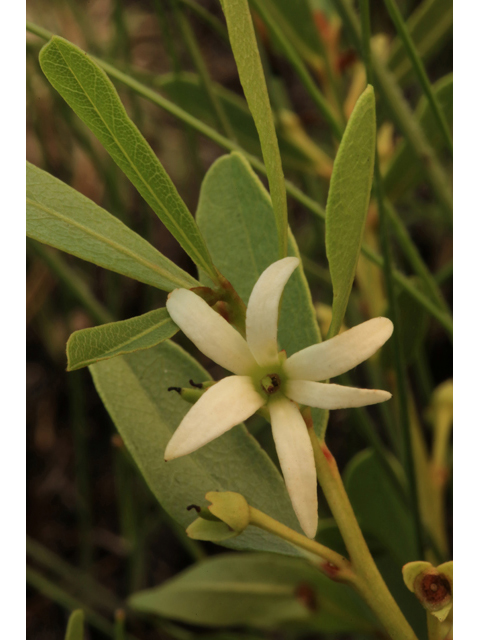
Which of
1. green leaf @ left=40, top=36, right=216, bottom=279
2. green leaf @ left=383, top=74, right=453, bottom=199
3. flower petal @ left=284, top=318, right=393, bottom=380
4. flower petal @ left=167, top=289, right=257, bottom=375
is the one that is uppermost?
green leaf @ left=383, top=74, right=453, bottom=199

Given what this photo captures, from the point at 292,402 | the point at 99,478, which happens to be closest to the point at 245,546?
the point at 292,402

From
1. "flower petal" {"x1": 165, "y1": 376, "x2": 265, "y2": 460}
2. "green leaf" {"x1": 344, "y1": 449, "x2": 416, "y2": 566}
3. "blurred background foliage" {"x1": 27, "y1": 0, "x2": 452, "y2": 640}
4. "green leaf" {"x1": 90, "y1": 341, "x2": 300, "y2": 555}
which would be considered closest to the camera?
"flower petal" {"x1": 165, "y1": 376, "x2": 265, "y2": 460}

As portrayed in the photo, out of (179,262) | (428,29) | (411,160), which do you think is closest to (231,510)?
(411,160)

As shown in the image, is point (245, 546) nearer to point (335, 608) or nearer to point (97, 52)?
point (335, 608)

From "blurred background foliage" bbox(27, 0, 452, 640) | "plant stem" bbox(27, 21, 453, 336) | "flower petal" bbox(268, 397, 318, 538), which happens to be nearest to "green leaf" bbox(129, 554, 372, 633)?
"blurred background foliage" bbox(27, 0, 452, 640)

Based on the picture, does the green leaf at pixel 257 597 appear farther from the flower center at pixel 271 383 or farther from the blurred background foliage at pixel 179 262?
the flower center at pixel 271 383

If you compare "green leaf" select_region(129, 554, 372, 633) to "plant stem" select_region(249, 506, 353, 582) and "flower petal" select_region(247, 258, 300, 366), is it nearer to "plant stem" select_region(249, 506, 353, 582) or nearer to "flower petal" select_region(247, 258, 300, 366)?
"plant stem" select_region(249, 506, 353, 582)
